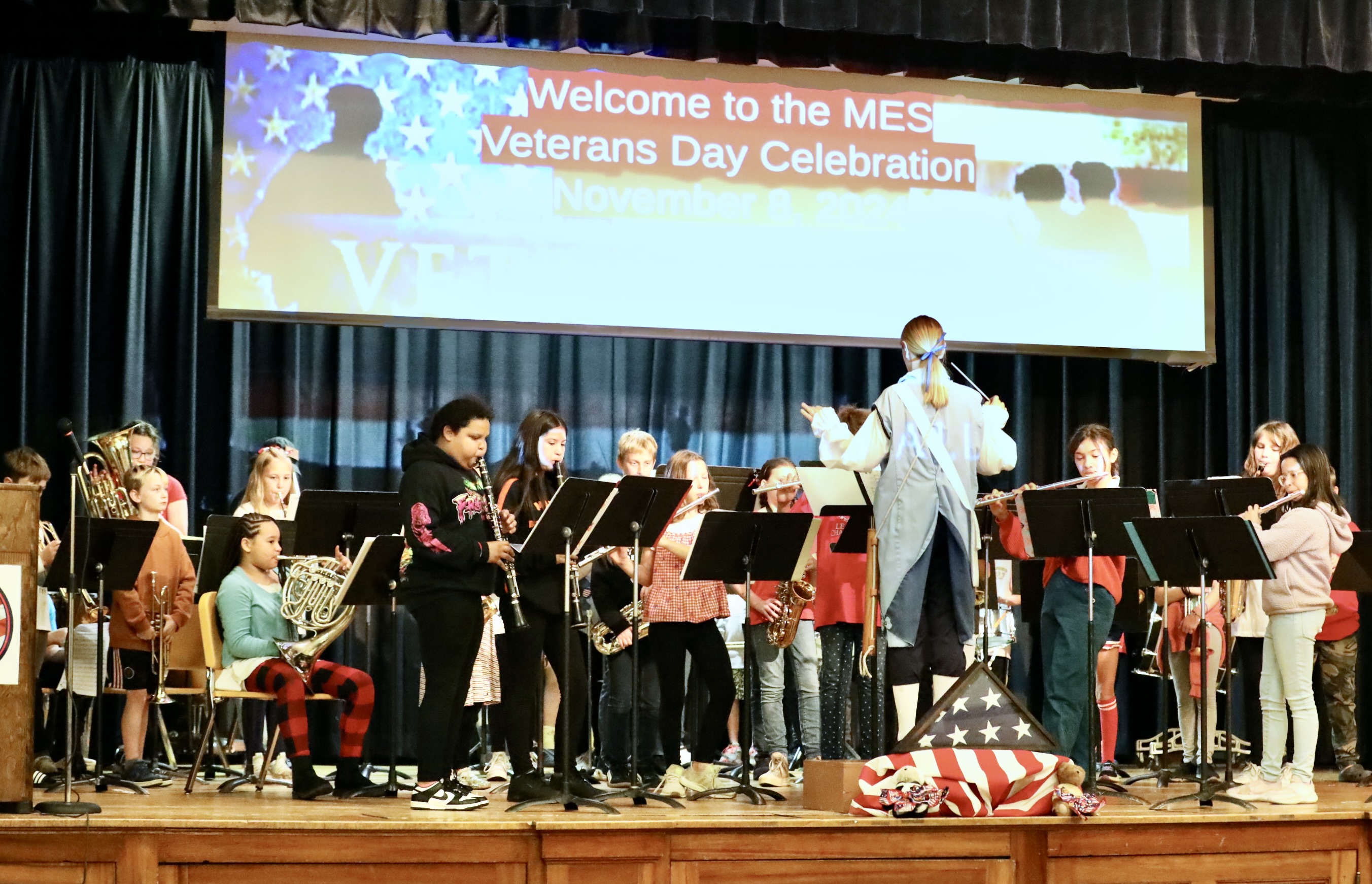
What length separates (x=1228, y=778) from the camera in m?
5.88

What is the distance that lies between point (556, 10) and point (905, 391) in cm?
348

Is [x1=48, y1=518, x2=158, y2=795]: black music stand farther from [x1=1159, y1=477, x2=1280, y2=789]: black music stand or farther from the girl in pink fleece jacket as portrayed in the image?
the girl in pink fleece jacket

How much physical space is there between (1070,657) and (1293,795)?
978 millimetres

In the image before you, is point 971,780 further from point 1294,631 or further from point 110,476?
point 110,476

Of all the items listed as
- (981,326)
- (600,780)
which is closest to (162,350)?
(600,780)

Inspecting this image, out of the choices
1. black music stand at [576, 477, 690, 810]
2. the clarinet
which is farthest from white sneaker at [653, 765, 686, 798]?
the clarinet

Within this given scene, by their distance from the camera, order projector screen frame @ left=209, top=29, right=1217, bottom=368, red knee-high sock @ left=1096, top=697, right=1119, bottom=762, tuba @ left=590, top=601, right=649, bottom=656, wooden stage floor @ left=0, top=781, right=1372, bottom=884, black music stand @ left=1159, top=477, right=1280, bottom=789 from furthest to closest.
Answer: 1. projector screen frame @ left=209, top=29, right=1217, bottom=368
2. red knee-high sock @ left=1096, top=697, right=1119, bottom=762
3. tuba @ left=590, top=601, right=649, bottom=656
4. black music stand @ left=1159, top=477, right=1280, bottom=789
5. wooden stage floor @ left=0, top=781, right=1372, bottom=884

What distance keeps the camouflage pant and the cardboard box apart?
3.43m

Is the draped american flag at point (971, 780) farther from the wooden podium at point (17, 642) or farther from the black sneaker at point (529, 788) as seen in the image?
the wooden podium at point (17, 642)

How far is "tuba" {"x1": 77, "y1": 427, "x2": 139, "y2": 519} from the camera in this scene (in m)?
6.88

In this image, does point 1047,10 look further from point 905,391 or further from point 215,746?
point 215,746

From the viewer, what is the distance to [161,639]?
21.2 feet

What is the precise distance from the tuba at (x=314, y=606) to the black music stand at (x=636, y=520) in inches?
46.7

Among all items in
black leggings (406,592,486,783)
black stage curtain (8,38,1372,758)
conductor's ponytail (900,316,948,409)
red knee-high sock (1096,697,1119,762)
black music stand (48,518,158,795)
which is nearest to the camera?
black leggings (406,592,486,783)
